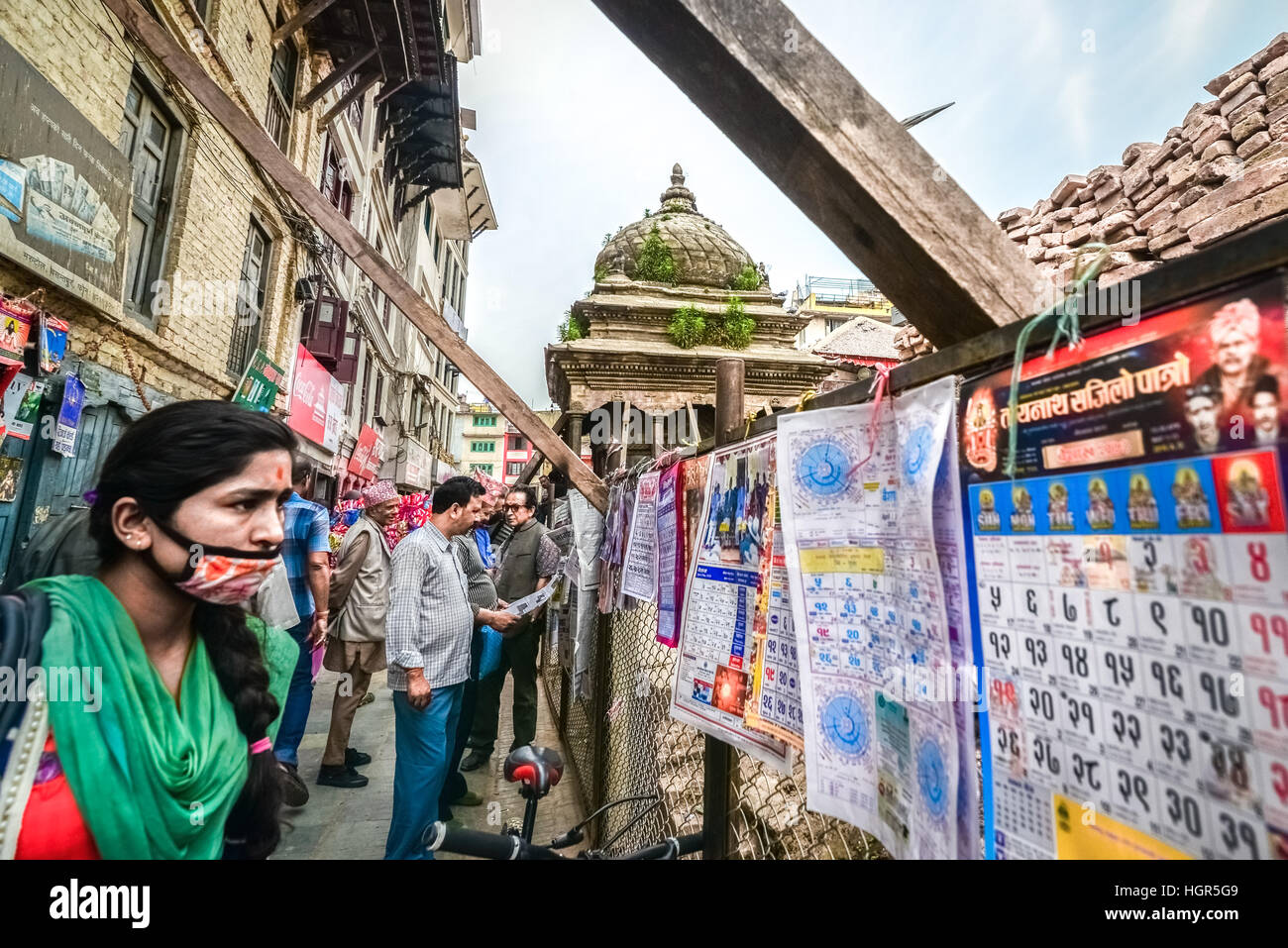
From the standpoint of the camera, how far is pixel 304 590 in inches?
159

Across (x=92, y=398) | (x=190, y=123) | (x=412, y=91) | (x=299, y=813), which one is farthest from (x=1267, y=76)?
(x=412, y=91)

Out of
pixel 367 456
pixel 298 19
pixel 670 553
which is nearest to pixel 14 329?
pixel 670 553

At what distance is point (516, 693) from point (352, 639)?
1.34 meters

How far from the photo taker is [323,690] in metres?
6.87

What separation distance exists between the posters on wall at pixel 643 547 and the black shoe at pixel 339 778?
316cm

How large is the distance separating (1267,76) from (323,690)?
34.3 ft

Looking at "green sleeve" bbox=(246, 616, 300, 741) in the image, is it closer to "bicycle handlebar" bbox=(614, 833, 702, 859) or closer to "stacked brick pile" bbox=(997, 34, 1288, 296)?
"bicycle handlebar" bbox=(614, 833, 702, 859)

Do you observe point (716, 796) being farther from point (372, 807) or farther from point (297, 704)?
point (297, 704)

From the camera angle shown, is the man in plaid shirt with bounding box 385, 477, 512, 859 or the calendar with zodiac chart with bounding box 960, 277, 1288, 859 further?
the man in plaid shirt with bounding box 385, 477, 512, 859

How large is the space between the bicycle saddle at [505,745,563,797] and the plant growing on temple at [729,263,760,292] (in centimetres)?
1191

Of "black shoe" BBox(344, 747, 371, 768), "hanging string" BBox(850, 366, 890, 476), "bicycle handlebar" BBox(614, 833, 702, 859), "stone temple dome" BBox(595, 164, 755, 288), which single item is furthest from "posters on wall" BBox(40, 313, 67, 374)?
"stone temple dome" BBox(595, 164, 755, 288)

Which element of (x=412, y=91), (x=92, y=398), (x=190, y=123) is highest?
(x=412, y=91)

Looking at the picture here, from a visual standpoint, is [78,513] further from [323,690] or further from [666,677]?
[323,690]

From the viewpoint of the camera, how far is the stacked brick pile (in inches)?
140
